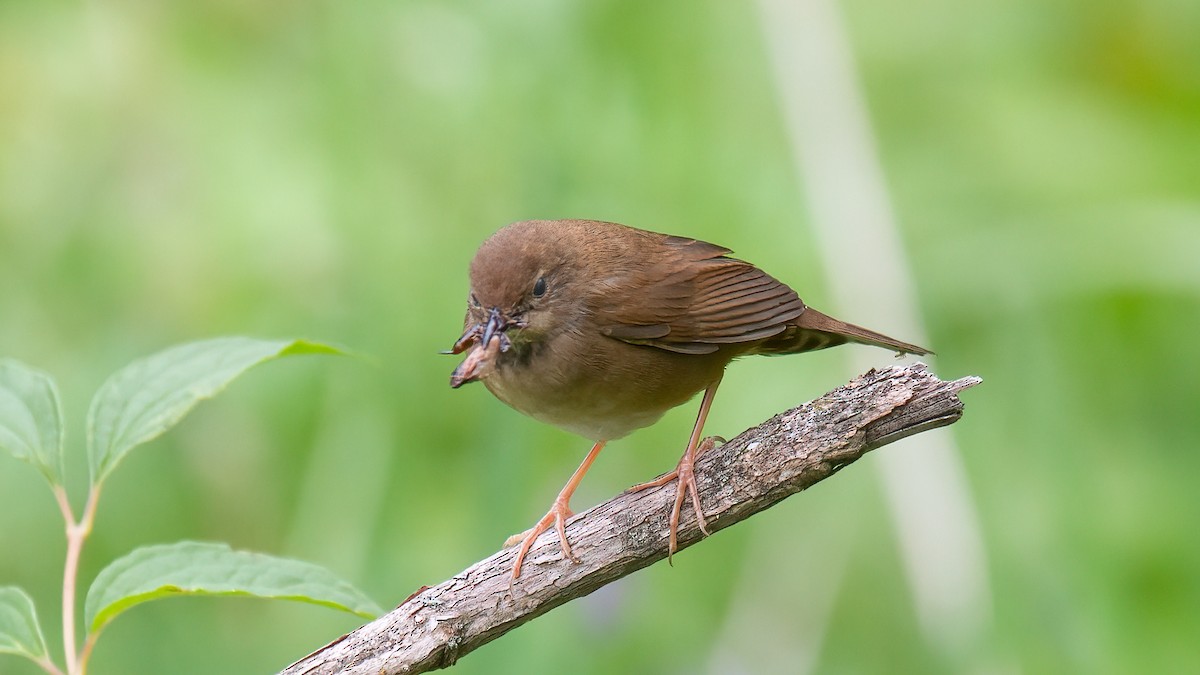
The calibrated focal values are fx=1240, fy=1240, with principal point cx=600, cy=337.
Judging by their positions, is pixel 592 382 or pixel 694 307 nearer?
pixel 592 382

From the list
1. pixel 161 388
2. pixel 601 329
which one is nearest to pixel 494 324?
pixel 601 329

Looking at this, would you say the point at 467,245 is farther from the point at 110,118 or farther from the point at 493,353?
the point at 493,353

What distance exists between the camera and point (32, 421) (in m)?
2.02

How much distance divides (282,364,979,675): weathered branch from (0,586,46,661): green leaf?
0.45 metres

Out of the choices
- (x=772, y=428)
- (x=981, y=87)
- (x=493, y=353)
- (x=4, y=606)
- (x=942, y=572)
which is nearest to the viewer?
(x=4, y=606)

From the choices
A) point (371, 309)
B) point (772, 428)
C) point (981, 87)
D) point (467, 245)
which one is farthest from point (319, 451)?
point (981, 87)

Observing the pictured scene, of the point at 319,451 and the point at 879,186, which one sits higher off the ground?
the point at 879,186

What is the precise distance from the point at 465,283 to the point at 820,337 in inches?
80.4

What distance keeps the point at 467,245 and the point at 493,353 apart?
2.23 meters

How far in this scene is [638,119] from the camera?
540 cm

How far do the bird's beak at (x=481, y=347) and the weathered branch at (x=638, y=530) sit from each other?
1.74 ft

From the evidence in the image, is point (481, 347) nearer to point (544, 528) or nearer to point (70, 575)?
point (544, 528)

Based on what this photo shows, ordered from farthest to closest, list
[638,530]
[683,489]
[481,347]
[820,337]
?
[820,337] < [481,347] < [683,489] < [638,530]

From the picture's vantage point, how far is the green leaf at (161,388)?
2.01m
